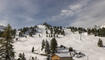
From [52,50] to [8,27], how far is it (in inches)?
3914

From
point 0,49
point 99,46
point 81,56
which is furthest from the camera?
point 99,46

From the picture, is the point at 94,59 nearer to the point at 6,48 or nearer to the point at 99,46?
the point at 99,46

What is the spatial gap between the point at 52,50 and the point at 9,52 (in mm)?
98797

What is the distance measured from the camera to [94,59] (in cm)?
11431

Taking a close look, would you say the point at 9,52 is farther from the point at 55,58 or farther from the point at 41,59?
the point at 41,59

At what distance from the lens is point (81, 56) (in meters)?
124

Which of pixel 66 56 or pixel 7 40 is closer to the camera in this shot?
pixel 7 40

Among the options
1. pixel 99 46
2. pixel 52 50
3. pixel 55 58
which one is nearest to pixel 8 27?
pixel 55 58

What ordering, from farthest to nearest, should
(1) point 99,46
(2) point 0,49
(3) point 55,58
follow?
(1) point 99,46 < (3) point 55,58 < (2) point 0,49

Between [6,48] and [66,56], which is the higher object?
[6,48]

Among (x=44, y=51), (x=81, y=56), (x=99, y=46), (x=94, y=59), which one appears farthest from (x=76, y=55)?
(x=99, y=46)

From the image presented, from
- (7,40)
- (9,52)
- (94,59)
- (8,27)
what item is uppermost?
(8,27)

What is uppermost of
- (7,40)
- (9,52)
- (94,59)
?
(7,40)

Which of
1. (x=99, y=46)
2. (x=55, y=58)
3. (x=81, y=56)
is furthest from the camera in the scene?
(x=99, y=46)
